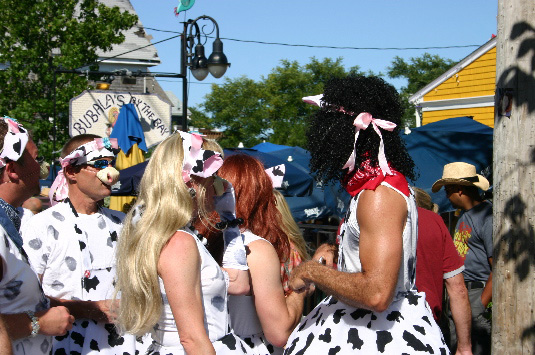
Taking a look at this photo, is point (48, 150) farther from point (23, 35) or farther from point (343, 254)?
point (343, 254)

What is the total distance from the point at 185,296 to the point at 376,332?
2.62ft

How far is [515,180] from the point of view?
2918 millimetres

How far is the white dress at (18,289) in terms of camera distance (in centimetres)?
232

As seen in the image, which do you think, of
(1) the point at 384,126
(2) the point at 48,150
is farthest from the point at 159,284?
(2) the point at 48,150

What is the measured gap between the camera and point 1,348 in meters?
2.01

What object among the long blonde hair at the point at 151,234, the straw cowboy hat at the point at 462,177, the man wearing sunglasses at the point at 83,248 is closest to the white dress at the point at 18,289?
the long blonde hair at the point at 151,234

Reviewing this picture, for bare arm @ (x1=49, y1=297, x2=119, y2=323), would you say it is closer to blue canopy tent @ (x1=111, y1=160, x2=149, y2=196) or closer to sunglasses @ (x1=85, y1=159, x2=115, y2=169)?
sunglasses @ (x1=85, y1=159, x2=115, y2=169)

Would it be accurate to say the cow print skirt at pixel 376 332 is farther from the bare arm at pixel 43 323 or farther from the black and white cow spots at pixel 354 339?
the bare arm at pixel 43 323

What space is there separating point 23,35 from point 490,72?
1190 cm

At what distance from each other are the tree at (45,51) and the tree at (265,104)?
66.8 ft

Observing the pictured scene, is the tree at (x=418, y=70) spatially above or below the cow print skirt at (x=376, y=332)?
above

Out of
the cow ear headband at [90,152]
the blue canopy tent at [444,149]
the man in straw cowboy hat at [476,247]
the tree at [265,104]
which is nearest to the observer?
the cow ear headband at [90,152]

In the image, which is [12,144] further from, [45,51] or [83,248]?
[45,51]

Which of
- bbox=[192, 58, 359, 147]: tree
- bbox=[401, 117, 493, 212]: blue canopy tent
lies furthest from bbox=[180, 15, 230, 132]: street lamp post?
bbox=[192, 58, 359, 147]: tree
